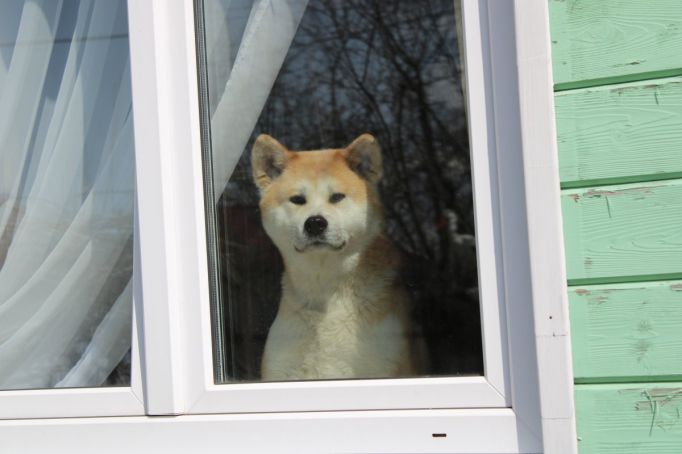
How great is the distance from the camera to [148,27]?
5.25ft

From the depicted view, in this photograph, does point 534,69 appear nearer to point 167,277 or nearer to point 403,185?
point 403,185

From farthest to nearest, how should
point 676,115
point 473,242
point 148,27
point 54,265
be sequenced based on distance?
1. point 54,265
2. point 148,27
3. point 473,242
4. point 676,115

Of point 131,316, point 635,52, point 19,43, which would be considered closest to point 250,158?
point 131,316

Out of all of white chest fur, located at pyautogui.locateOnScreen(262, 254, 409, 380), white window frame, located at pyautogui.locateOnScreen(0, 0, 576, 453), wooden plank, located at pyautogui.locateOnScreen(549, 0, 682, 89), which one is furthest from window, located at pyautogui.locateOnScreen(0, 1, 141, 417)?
wooden plank, located at pyautogui.locateOnScreen(549, 0, 682, 89)

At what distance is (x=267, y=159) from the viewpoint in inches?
65.4

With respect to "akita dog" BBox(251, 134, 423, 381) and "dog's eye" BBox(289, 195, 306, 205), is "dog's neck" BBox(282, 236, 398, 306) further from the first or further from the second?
"dog's eye" BBox(289, 195, 306, 205)

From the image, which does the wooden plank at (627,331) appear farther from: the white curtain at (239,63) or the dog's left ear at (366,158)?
the white curtain at (239,63)

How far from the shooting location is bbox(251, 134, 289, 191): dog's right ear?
1657 mm

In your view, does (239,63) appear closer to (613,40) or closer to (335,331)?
(335,331)

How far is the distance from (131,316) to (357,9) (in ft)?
2.46

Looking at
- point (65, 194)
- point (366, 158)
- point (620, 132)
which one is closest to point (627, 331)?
point (620, 132)

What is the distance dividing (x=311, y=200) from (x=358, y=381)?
0.37 m

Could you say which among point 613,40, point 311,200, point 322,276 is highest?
point 613,40

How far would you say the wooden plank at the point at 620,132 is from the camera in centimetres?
132
